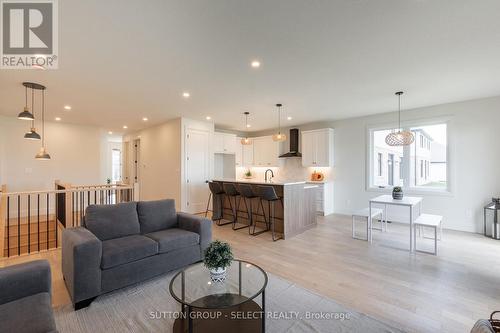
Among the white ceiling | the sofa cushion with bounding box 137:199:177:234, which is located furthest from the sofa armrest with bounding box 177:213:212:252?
the white ceiling

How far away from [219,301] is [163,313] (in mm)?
779

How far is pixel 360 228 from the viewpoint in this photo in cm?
503

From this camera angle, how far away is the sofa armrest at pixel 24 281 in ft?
5.09

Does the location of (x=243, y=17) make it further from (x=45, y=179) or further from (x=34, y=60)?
(x=45, y=179)

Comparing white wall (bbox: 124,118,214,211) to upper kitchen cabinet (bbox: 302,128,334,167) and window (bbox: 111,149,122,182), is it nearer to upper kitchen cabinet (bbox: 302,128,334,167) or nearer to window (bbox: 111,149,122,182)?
upper kitchen cabinet (bbox: 302,128,334,167)

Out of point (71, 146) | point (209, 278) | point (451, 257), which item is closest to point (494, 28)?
point (451, 257)

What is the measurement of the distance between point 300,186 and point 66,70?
438 cm

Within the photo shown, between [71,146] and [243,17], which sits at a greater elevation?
[243,17]

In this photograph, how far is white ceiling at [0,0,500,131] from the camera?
2027 mm

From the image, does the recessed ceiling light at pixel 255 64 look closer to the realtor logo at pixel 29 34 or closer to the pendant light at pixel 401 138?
the realtor logo at pixel 29 34

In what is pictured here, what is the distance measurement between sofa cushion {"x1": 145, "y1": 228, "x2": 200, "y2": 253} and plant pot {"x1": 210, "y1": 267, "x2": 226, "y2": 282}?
1.07 m

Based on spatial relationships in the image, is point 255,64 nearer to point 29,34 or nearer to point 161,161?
point 29,34

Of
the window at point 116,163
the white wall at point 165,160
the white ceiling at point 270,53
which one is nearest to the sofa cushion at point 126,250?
Result: the white ceiling at point 270,53

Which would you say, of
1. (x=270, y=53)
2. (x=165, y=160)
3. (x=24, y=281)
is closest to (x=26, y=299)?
(x=24, y=281)
